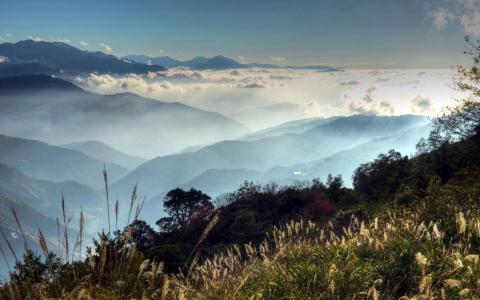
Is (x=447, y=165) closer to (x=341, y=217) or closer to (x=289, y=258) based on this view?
(x=341, y=217)

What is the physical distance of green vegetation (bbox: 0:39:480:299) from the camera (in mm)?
5512

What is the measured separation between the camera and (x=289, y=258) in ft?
26.6

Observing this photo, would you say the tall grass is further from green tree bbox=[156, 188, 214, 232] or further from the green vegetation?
green tree bbox=[156, 188, 214, 232]

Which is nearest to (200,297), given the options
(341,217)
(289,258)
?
(289,258)

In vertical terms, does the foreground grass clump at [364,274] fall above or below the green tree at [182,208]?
above

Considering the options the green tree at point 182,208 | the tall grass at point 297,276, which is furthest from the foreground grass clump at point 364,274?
the green tree at point 182,208

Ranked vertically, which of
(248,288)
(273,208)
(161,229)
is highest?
(248,288)

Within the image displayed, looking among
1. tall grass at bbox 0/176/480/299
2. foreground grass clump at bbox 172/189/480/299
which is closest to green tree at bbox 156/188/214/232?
foreground grass clump at bbox 172/189/480/299

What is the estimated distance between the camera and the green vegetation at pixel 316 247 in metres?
5.51

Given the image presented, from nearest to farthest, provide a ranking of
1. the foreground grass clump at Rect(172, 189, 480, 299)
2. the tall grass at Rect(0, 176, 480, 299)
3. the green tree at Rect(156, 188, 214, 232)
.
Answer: the tall grass at Rect(0, 176, 480, 299)
the foreground grass clump at Rect(172, 189, 480, 299)
the green tree at Rect(156, 188, 214, 232)

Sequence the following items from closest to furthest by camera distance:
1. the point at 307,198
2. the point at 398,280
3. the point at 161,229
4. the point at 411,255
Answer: the point at 398,280 → the point at 411,255 → the point at 307,198 → the point at 161,229

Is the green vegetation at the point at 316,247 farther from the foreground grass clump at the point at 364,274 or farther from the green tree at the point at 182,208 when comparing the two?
the green tree at the point at 182,208

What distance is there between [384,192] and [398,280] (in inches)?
1804

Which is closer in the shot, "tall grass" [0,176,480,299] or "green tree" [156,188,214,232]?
"tall grass" [0,176,480,299]
